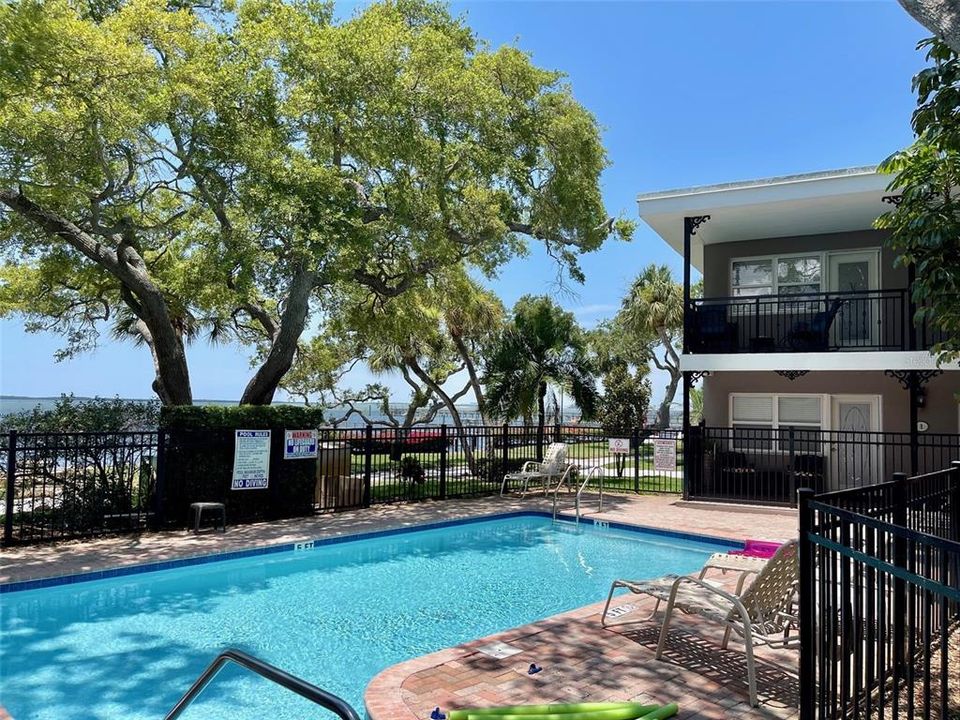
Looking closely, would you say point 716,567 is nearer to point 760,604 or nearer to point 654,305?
point 760,604

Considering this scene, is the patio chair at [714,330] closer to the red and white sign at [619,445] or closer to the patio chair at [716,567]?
the red and white sign at [619,445]

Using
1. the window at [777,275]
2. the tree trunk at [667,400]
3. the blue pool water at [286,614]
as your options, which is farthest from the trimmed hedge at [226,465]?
the tree trunk at [667,400]

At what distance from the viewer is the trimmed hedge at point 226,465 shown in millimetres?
11422

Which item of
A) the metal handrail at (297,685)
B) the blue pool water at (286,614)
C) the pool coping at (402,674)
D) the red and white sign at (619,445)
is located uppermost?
the red and white sign at (619,445)

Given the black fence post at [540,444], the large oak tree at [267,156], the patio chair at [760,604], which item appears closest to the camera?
the patio chair at [760,604]

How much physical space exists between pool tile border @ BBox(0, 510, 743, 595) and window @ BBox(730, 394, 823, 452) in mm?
5250

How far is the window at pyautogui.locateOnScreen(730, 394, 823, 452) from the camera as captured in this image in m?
16.3

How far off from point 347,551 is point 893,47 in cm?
1194

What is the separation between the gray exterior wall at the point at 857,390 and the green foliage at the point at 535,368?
367 centimetres

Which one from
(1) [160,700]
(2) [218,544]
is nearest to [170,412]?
(2) [218,544]

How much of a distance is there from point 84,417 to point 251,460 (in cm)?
406

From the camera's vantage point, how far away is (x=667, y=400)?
39688mm

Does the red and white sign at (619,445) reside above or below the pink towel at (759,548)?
above

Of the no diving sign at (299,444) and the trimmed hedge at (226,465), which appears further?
the no diving sign at (299,444)
